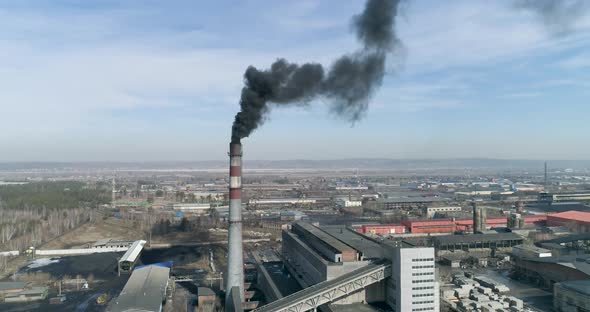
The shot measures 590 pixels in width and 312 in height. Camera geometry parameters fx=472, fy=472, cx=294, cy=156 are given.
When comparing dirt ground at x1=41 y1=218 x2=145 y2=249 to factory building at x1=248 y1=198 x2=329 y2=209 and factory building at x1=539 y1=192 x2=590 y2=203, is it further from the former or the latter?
factory building at x1=539 y1=192 x2=590 y2=203

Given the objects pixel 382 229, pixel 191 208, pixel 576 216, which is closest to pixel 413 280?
pixel 382 229

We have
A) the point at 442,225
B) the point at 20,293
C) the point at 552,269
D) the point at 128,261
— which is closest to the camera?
the point at 20,293

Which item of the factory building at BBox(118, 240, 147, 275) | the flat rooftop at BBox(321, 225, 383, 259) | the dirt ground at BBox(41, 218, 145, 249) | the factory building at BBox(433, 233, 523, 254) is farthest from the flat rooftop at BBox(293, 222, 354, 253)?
the dirt ground at BBox(41, 218, 145, 249)

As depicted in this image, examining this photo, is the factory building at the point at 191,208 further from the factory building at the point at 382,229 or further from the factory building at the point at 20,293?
the factory building at the point at 20,293

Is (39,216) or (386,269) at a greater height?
(386,269)

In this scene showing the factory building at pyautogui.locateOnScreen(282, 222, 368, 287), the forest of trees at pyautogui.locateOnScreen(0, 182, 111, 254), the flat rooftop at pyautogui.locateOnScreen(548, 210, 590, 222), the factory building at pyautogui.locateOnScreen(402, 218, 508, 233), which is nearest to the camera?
the factory building at pyautogui.locateOnScreen(282, 222, 368, 287)

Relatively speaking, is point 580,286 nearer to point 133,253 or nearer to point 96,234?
point 133,253

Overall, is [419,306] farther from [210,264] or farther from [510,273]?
[210,264]
